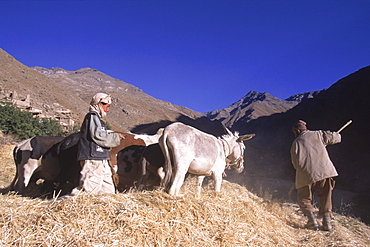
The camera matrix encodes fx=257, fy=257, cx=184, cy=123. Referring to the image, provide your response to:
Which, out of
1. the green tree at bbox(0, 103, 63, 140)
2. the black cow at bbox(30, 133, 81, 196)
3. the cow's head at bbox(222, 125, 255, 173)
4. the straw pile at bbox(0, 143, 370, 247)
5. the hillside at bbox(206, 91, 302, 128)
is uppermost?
the hillside at bbox(206, 91, 302, 128)

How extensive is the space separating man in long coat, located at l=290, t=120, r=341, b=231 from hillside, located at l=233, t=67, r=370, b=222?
19.0ft

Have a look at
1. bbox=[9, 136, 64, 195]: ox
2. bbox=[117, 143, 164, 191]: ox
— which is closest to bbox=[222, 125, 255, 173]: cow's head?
bbox=[117, 143, 164, 191]: ox

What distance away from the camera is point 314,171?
179 inches

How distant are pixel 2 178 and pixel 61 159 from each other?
10.8ft

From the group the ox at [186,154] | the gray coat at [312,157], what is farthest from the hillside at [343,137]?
the ox at [186,154]

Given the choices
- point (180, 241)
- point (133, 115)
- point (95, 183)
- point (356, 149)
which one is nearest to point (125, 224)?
point (180, 241)

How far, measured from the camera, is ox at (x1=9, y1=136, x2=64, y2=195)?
15.8 ft

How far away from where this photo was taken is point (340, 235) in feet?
14.3

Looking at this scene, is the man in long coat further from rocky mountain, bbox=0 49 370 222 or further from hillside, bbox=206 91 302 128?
hillside, bbox=206 91 302 128

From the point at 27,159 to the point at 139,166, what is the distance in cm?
217

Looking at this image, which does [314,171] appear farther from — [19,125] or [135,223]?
[19,125]

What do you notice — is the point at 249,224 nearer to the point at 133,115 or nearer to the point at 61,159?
the point at 61,159

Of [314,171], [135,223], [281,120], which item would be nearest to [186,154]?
[135,223]

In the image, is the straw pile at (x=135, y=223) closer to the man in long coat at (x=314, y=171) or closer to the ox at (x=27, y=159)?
the man in long coat at (x=314, y=171)
